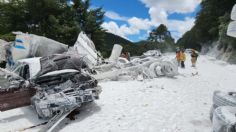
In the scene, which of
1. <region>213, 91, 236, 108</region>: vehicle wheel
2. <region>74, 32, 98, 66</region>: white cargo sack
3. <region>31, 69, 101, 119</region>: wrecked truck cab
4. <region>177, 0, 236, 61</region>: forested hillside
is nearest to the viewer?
<region>213, 91, 236, 108</region>: vehicle wheel

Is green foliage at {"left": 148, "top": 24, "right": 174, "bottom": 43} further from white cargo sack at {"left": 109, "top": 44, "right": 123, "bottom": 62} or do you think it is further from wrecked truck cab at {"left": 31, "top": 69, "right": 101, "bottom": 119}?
wrecked truck cab at {"left": 31, "top": 69, "right": 101, "bottom": 119}

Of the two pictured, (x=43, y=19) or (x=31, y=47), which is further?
(x=43, y=19)

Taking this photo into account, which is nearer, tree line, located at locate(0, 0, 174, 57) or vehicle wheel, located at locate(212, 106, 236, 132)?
vehicle wheel, located at locate(212, 106, 236, 132)

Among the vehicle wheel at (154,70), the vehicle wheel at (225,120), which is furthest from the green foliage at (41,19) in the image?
the vehicle wheel at (225,120)

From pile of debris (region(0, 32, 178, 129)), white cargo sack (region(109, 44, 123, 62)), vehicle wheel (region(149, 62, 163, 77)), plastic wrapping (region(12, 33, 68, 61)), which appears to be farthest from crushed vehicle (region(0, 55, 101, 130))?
white cargo sack (region(109, 44, 123, 62))

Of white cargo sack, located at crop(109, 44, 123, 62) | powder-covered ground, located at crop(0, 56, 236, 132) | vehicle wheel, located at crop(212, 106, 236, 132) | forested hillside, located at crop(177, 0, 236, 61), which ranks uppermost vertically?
forested hillside, located at crop(177, 0, 236, 61)

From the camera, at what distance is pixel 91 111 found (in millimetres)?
7891

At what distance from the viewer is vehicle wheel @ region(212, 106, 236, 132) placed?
4.13 metres

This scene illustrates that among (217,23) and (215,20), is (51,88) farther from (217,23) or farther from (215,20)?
(215,20)

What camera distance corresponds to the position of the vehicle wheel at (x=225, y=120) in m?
4.13

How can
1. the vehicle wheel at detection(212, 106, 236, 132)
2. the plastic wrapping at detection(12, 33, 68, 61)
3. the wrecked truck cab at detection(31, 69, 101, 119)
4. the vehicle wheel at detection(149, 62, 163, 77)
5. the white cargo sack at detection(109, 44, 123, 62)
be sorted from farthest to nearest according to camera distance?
the white cargo sack at detection(109, 44, 123, 62), the vehicle wheel at detection(149, 62, 163, 77), the plastic wrapping at detection(12, 33, 68, 61), the wrecked truck cab at detection(31, 69, 101, 119), the vehicle wheel at detection(212, 106, 236, 132)

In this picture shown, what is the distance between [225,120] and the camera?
4.30m

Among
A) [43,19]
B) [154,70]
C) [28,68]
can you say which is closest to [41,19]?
[43,19]

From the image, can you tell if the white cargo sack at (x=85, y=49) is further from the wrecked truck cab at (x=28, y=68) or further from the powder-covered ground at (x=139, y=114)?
the wrecked truck cab at (x=28, y=68)
